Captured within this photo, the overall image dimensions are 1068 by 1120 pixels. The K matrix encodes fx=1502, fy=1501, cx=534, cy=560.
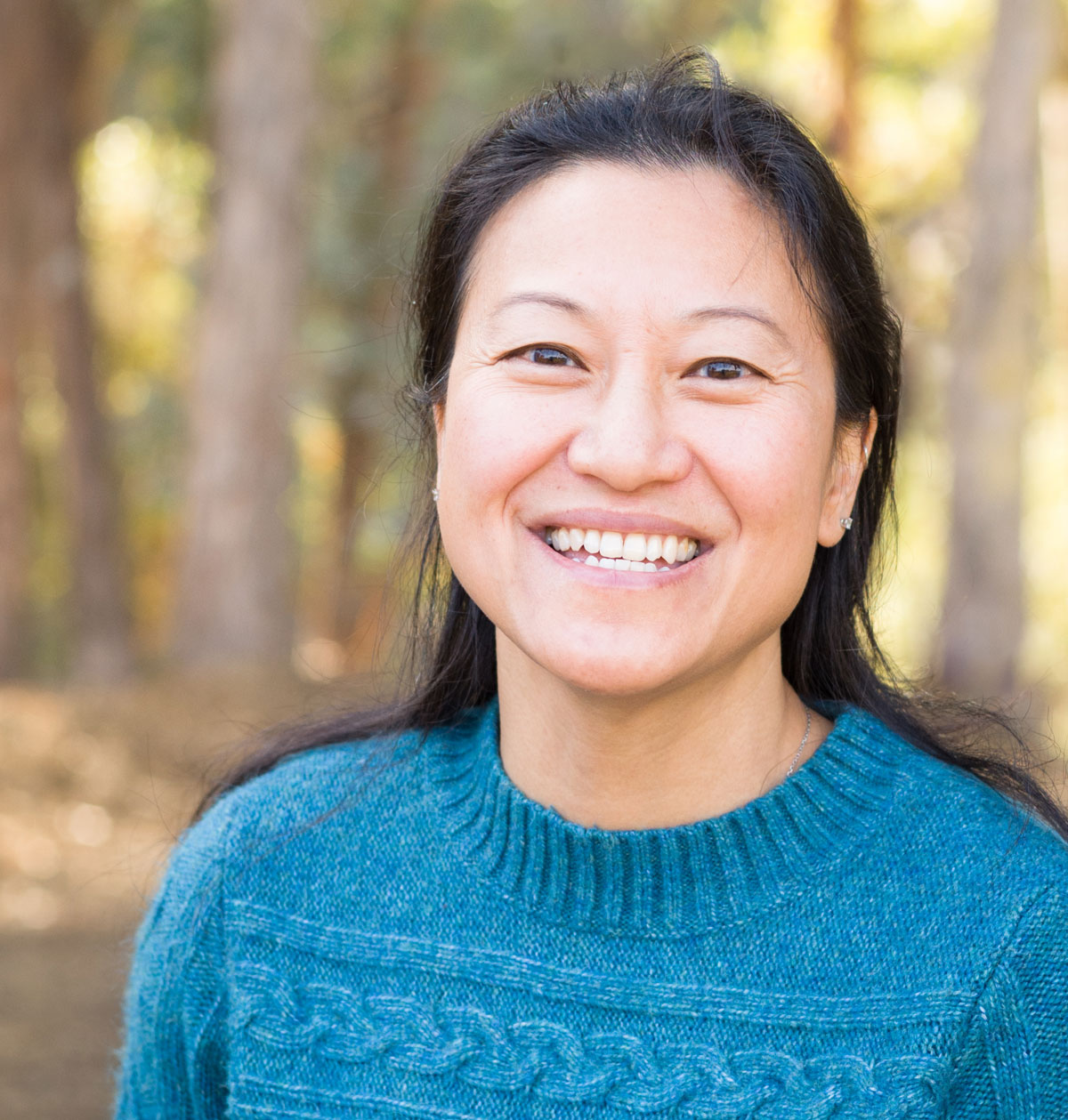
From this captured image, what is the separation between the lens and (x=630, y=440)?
1833 millimetres

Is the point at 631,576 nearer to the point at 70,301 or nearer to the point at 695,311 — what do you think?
the point at 695,311

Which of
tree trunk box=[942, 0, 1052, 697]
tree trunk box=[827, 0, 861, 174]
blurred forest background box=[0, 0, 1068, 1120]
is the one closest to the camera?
blurred forest background box=[0, 0, 1068, 1120]

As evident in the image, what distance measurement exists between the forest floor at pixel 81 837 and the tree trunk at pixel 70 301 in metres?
2.75

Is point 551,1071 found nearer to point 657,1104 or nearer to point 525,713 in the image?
point 657,1104

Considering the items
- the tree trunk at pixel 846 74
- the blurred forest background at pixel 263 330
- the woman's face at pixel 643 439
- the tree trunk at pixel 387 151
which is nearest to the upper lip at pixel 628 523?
the woman's face at pixel 643 439

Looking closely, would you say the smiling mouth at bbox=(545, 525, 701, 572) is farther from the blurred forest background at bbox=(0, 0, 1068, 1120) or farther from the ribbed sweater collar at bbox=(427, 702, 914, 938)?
the blurred forest background at bbox=(0, 0, 1068, 1120)

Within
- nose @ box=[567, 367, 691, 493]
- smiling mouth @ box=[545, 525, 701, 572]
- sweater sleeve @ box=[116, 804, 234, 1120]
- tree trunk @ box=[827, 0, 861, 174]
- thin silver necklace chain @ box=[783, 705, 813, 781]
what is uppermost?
tree trunk @ box=[827, 0, 861, 174]

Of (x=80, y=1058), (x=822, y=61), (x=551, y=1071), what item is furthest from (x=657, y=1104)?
(x=822, y=61)

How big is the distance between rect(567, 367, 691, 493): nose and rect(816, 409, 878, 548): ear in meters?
0.33

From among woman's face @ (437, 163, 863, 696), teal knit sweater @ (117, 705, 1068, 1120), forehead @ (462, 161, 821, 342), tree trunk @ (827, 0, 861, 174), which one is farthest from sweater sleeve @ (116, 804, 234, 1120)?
tree trunk @ (827, 0, 861, 174)

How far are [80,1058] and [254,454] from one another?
4.81 meters

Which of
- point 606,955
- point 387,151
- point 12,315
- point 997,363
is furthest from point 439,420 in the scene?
point 387,151

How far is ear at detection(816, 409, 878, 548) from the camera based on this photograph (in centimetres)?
212

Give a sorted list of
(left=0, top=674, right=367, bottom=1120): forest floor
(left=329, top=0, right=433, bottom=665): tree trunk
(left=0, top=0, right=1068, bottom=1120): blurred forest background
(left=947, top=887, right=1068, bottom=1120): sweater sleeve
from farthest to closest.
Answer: (left=329, top=0, right=433, bottom=665): tree trunk < (left=0, top=0, right=1068, bottom=1120): blurred forest background < (left=0, top=674, right=367, bottom=1120): forest floor < (left=947, top=887, right=1068, bottom=1120): sweater sleeve
